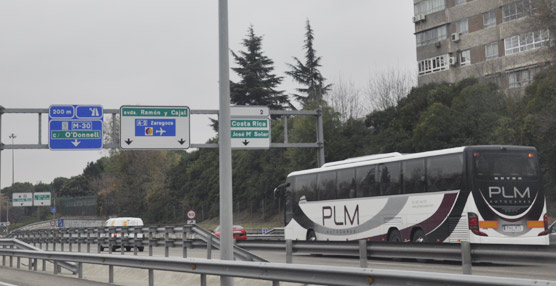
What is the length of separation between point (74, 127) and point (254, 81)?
45900 millimetres

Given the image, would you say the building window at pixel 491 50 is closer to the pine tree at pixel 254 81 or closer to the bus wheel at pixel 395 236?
the pine tree at pixel 254 81

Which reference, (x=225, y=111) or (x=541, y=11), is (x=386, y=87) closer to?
(x=541, y=11)

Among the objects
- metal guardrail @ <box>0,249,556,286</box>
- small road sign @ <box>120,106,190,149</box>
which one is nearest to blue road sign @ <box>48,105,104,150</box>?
small road sign @ <box>120,106,190,149</box>

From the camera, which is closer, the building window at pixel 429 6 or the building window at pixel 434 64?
the building window at pixel 434 64

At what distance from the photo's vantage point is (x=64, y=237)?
41406 millimetres

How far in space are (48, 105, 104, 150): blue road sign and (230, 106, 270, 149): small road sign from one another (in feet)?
19.6

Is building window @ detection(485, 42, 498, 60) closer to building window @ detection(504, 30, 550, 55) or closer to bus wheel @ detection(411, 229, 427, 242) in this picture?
building window @ detection(504, 30, 550, 55)

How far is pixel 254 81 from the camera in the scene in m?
76.6

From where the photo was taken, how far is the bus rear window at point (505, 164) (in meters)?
21.3

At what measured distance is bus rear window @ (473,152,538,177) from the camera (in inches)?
839

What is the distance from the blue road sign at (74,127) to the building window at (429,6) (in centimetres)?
4849

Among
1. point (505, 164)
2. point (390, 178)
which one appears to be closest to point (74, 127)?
point (390, 178)

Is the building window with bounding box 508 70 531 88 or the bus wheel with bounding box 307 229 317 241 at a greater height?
the building window with bounding box 508 70 531 88

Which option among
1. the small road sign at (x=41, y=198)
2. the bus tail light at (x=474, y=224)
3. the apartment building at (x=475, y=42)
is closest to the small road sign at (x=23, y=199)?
the small road sign at (x=41, y=198)
